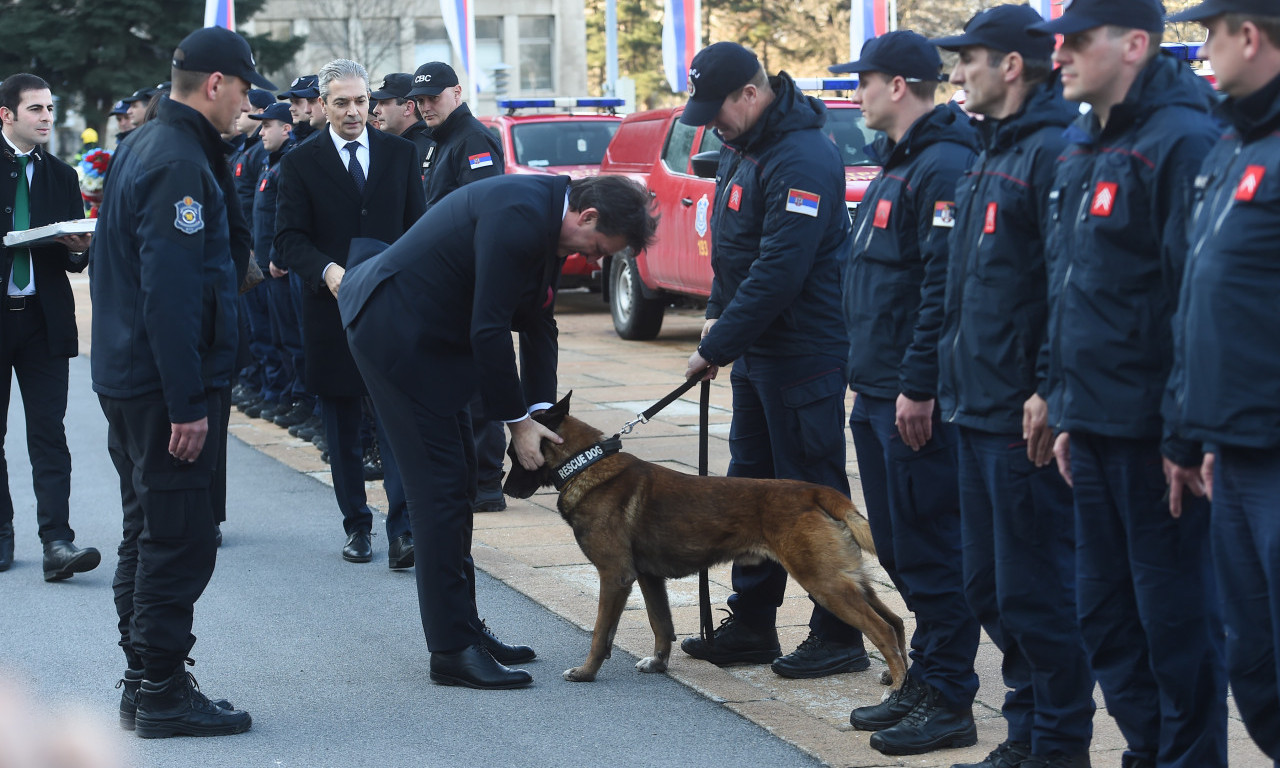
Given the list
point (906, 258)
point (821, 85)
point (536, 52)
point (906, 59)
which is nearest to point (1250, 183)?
point (906, 258)

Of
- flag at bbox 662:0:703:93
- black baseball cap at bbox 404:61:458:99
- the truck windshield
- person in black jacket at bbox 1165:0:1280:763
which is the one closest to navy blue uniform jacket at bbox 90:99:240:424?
person in black jacket at bbox 1165:0:1280:763

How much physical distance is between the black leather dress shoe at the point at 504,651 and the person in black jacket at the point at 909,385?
4.46ft

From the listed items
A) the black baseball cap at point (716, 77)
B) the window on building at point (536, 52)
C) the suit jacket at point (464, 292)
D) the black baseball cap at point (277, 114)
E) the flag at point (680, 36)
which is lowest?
the suit jacket at point (464, 292)

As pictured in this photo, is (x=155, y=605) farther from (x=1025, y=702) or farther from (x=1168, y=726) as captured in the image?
(x=1168, y=726)

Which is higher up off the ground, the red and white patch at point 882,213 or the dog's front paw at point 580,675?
the red and white patch at point 882,213

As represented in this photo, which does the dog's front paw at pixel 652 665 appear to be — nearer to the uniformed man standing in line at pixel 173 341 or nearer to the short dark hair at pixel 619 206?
the uniformed man standing in line at pixel 173 341

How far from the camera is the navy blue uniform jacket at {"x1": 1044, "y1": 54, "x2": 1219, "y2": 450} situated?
3324mm

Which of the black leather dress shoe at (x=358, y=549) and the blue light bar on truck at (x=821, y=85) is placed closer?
the black leather dress shoe at (x=358, y=549)

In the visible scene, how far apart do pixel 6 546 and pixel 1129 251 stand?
17.9 ft

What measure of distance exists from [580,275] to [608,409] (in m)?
6.19

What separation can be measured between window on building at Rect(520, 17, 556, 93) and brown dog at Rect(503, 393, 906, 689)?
172 feet

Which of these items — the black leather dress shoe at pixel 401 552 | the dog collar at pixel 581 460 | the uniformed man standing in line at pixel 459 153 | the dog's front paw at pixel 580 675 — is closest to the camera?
the dog collar at pixel 581 460

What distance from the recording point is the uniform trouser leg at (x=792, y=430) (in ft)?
16.8

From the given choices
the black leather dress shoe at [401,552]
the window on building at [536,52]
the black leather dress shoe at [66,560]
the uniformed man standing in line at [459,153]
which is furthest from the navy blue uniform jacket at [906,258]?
the window on building at [536,52]
